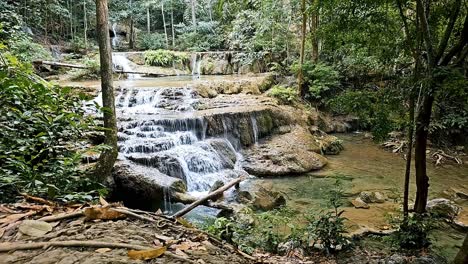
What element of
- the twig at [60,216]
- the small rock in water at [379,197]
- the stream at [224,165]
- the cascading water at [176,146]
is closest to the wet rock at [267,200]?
the stream at [224,165]

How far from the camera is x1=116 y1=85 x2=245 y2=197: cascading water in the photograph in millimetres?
8259

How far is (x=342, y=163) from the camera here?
1041 centimetres

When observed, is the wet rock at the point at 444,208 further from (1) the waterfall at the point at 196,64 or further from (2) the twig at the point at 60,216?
(1) the waterfall at the point at 196,64

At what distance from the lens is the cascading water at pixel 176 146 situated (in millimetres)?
8259

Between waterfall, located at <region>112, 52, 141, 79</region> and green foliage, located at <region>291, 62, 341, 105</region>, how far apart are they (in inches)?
360

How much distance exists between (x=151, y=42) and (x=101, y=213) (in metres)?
23.4

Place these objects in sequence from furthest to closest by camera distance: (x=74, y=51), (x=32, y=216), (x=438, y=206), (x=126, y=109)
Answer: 1. (x=74, y=51)
2. (x=126, y=109)
3. (x=438, y=206)
4. (x=32, y=216)

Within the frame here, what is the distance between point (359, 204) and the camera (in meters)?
7.22

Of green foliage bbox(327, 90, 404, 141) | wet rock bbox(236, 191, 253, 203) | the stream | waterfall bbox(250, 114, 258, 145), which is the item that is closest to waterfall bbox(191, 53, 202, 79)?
the stream

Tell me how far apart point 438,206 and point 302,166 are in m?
3.70

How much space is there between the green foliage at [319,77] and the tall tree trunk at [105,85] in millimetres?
9214

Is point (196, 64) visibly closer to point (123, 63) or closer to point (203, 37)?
point (203, 37)

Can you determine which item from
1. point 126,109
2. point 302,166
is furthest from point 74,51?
point 302,166

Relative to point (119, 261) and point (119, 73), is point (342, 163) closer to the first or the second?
point (119, 261)
